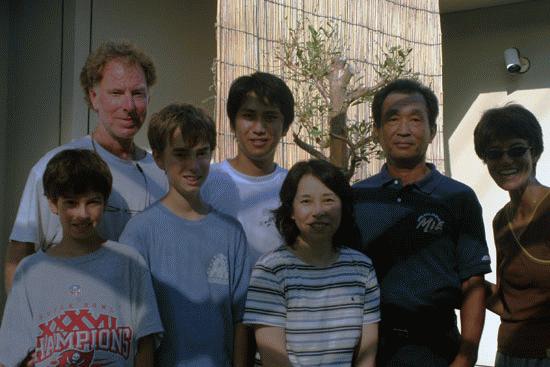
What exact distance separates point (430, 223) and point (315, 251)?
396 mm

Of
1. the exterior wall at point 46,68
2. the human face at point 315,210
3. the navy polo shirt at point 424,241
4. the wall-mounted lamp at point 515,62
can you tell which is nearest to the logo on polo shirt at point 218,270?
the human face at point 315,210

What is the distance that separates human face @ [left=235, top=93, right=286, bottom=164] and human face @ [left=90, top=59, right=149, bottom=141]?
0.37 metres

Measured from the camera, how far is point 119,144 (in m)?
3.02

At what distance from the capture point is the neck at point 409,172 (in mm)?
2867

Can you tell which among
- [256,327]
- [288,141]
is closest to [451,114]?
[288,141]

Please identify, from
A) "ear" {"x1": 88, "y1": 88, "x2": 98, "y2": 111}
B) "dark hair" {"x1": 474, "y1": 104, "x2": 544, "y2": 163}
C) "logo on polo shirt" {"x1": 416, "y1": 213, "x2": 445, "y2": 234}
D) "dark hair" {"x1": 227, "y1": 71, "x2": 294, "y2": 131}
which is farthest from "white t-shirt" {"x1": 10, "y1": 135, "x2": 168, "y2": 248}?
"dark hair" {"x1": 474, "y1": 104, "x2": 544, "y2": 163}

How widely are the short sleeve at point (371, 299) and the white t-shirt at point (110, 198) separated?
2.76ft

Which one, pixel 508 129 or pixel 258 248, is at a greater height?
pixel 508 129

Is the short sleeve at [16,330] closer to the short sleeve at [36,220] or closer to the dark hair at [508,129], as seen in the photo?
the short sleeve at [36,220]

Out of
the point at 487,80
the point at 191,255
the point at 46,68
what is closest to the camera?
the point at 191,255

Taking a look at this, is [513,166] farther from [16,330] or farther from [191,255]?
[16,330]

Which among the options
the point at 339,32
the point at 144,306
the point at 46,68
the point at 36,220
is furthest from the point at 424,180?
the point at 339,32

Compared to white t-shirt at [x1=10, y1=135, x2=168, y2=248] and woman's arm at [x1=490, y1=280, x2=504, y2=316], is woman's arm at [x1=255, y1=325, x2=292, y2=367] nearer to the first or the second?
white t-shirt at [x1=10, y1=135, x2=168, y2=248]

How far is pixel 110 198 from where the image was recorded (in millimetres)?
2893
